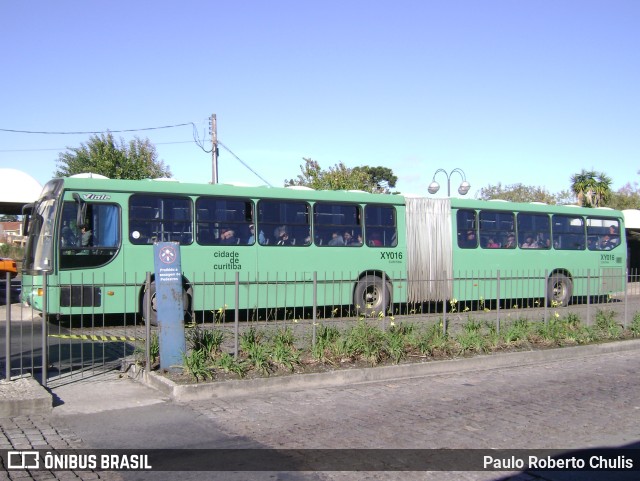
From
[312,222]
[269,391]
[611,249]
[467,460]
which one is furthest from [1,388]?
[611,249]

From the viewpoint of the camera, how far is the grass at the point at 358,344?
9.30 metres

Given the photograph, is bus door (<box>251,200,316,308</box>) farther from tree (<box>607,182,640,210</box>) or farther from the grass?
tree (<box>607,182,640,210</box>)

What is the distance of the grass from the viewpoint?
9.30 metres

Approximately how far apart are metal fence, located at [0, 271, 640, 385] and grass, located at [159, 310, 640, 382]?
0.23 metres

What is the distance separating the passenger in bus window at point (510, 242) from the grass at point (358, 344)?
681cm

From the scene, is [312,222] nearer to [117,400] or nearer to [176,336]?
[176,336]

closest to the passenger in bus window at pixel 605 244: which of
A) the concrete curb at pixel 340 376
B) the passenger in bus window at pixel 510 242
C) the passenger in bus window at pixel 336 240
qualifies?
the passenger in bus window at pixel 510 242

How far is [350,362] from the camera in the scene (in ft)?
33.6

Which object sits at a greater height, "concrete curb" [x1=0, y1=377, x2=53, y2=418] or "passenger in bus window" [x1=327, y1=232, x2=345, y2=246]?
"passenger in bus window" [x1=327, y1=232, x2=345, y2=246]

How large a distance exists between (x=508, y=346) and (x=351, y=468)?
6935 mm

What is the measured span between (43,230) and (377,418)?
999 cm

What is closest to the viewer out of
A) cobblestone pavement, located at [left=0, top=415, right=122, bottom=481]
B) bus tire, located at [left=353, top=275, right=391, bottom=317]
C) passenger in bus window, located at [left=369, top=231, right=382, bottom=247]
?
cobblestone pavement, located at [left=0, top=415, right=122, bottom=481]

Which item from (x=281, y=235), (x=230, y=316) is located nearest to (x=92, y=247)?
(x=230, y=316)

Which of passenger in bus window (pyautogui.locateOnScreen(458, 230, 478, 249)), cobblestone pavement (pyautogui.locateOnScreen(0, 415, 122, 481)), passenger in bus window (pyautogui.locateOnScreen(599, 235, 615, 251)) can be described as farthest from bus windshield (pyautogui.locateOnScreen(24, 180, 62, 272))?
passenger in bus window (pyautogui.locateOnScreen(599, 235, 615, 251))
